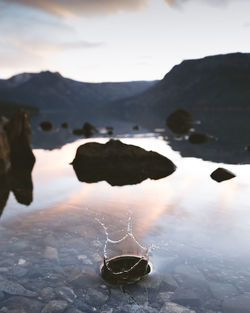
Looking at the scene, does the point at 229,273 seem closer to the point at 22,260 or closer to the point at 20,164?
the point at 22,260

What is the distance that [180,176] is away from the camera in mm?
17797

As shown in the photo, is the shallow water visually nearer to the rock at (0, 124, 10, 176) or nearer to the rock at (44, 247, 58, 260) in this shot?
the rock at (44, 247, 58, 260)

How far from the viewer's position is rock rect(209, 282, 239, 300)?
6219 millimetres

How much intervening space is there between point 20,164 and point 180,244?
614 inches

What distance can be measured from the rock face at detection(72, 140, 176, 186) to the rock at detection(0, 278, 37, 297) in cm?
1077

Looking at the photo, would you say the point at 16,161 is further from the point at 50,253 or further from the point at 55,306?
the point at 55,306

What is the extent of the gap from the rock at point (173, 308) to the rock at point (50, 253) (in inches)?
117

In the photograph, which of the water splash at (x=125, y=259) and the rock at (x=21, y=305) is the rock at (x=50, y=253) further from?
the rock at (x=21, y=305)

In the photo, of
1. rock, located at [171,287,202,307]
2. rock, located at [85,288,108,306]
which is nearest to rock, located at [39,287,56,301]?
rock, located at [85,288,108,306]

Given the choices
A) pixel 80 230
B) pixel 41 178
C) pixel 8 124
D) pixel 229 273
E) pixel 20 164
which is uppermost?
pixel 8 124

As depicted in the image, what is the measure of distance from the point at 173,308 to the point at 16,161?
18280 mm

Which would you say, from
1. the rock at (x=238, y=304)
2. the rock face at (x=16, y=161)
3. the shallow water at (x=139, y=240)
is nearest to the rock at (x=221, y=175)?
the shallow water at (x=139, y=240)

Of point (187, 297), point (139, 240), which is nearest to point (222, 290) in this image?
point (187, 297)

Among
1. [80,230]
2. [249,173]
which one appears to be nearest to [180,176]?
[249,173]
